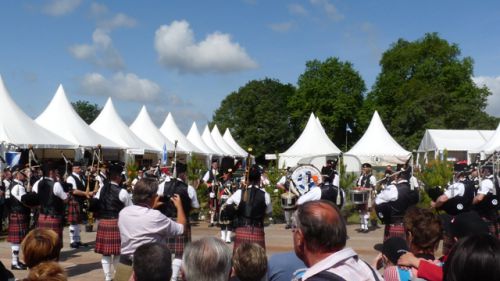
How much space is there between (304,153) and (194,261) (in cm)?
2629

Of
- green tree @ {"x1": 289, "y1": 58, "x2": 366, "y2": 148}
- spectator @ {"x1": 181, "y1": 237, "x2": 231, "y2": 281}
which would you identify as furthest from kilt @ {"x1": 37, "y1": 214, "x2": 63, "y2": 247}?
green tree @ {"x1": 289, "y1": 58, "x2": 366, "y2": 148}

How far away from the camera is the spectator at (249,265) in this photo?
3516 millimetres

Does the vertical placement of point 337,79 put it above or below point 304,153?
above

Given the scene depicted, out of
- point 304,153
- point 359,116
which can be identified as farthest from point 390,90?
point 304,153

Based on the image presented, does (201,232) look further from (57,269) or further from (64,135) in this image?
(57,269)

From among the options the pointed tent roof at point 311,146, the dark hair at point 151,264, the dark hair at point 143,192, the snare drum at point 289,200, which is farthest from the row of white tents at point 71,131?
the dark hair at point 151,264

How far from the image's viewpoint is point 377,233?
14.0 meters

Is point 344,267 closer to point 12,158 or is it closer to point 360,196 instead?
point 360,196

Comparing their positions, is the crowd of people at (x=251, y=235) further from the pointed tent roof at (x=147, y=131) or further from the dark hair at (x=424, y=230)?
the pointed tent roof at (x=147, y=131)

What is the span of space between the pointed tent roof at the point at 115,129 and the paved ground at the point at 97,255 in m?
10.7

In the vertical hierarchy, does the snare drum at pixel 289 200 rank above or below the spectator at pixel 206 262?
below

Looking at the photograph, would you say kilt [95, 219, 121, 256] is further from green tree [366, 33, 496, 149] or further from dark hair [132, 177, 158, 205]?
green tree [366, 33, 496, 149]

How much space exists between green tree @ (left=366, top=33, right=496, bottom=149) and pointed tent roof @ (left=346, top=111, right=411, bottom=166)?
1387 cm

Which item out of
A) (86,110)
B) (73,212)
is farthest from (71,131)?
(86,110)
